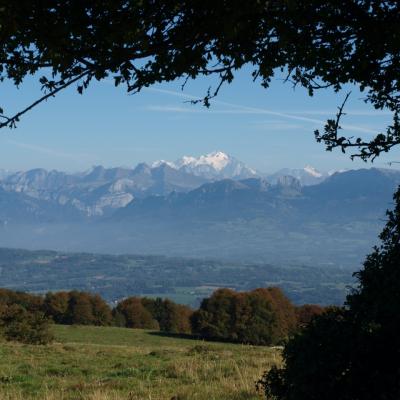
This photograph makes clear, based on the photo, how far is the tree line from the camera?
70.1 m

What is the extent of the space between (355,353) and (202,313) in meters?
67.9

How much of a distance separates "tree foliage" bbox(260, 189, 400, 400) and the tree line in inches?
2187

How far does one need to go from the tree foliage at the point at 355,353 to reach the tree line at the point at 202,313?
182 feet

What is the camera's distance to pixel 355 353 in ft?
20.6

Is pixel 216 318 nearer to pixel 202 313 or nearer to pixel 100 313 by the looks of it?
pixel 202 313

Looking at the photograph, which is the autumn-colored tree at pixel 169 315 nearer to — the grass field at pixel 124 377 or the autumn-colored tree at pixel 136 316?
the autumn-colored tree at pixel 136 316

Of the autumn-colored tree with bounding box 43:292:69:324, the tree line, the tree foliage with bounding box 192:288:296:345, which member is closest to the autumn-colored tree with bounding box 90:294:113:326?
the tree line

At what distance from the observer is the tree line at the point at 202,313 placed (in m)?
70.1

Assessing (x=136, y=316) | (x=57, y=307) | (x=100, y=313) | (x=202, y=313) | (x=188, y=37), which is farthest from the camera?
(x=136, y=316)

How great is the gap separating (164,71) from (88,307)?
246ft

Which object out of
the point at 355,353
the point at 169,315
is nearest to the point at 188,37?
the point at 355,353

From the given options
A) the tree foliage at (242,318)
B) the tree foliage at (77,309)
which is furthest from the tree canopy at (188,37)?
the tree foliage at (77,309)

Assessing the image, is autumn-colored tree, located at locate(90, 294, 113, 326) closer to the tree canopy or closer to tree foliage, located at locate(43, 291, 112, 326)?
tree foliage, located at locate(43, 291, 112, 326)

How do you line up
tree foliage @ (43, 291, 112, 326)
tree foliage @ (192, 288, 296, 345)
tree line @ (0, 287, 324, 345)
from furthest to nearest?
1. tree foliage @ (43, 291, 112, 326)
2. tree line @ (0, 287, 324, 345)
3. tree foliage @ (192, 288, 296, 345)
